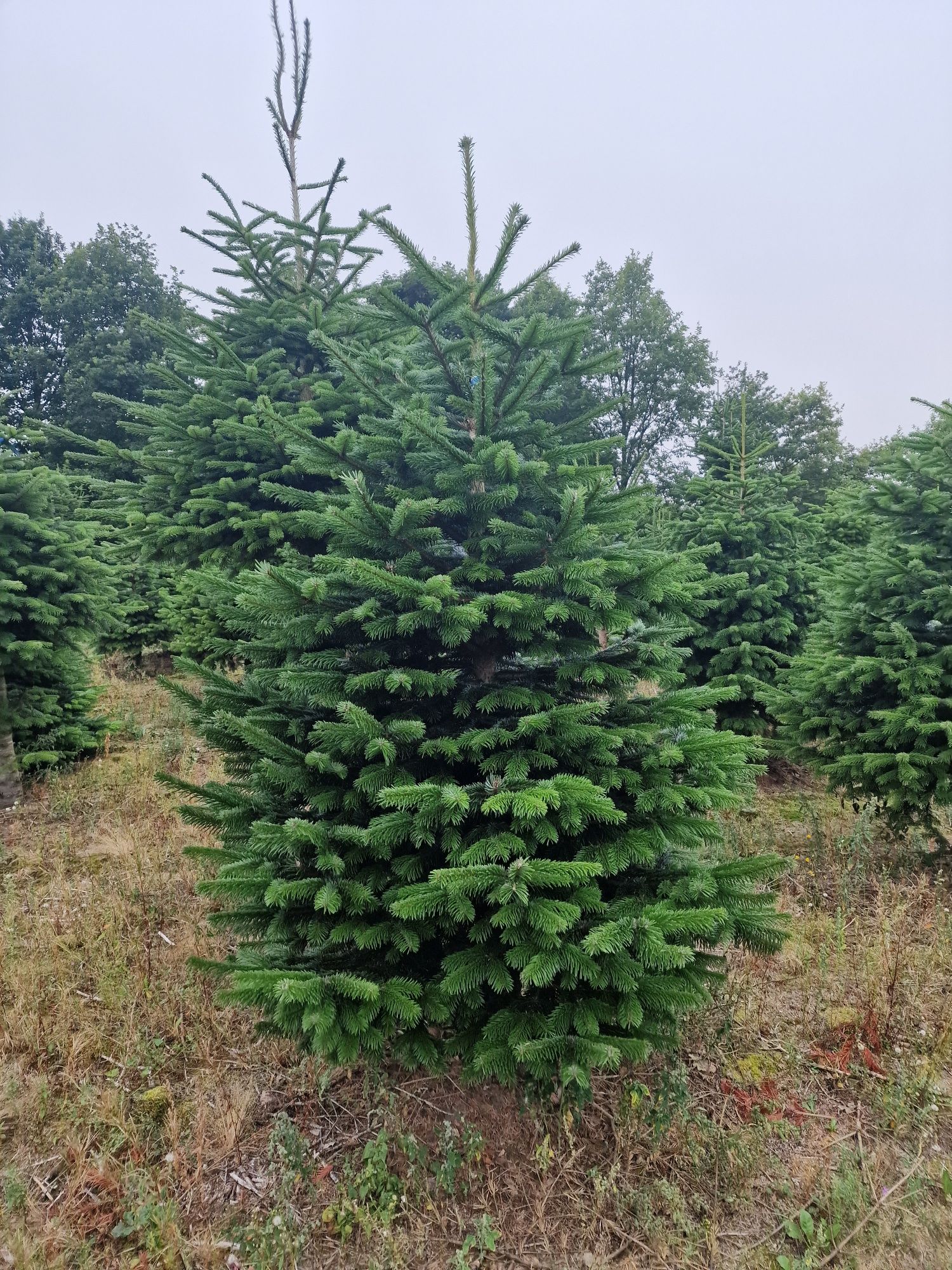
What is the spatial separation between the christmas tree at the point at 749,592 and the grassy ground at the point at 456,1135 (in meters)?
3.26

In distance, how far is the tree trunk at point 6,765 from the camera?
546cm

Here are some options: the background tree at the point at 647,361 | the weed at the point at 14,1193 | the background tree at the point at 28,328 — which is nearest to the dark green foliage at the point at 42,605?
the weed at the point at 14,1193

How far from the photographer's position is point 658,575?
2.57 m

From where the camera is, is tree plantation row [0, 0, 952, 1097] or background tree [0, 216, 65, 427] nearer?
tree plantation row [0, 0, 952, 1097]

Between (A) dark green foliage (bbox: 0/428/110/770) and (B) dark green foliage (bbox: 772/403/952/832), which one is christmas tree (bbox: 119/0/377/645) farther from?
(B) dark green foliage (bbox: 772/403/952/832)

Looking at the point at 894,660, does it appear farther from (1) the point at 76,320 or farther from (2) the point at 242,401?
(1) the point at 76,320

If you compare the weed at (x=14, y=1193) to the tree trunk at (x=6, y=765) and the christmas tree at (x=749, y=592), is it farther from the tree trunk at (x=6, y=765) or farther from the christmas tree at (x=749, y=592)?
the christmas tree at (x=749, y=592)

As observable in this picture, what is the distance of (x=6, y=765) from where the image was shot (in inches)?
217

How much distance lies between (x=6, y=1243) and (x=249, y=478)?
431cm

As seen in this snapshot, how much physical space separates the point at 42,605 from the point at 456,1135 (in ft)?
16.5

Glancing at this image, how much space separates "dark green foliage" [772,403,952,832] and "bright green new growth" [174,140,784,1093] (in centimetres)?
217

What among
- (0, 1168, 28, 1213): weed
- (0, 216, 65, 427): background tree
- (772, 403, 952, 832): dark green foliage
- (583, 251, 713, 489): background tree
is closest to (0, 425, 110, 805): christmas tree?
(0, 1168, 28, 1213): weed

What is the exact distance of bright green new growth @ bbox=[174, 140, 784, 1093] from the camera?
6.73 ft

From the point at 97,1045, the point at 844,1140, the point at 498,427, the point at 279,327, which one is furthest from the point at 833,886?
the point at 279,327
